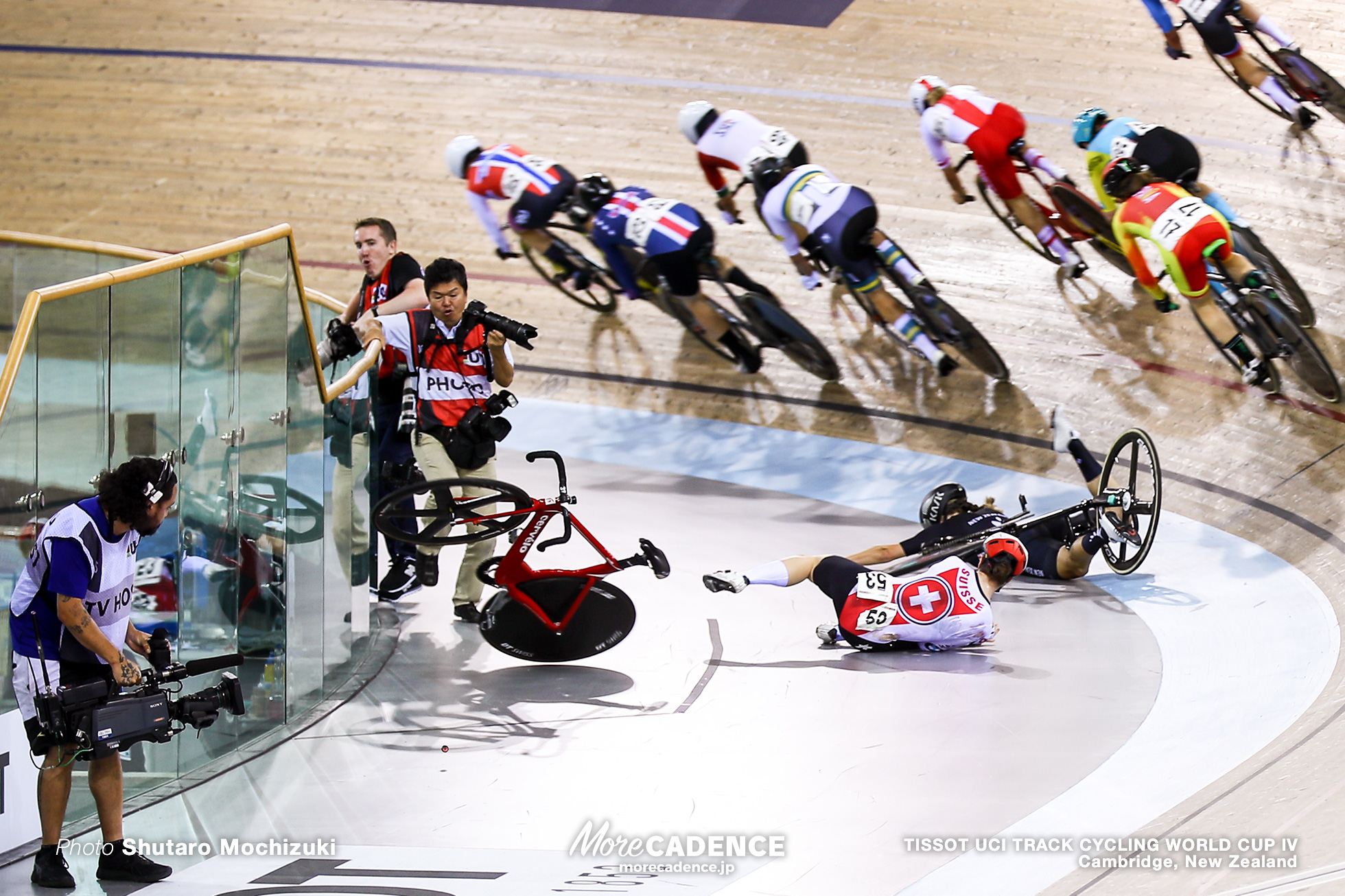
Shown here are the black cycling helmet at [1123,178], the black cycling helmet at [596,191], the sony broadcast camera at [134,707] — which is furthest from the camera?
the black cycling helmet at [596,191]

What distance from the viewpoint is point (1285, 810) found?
344 centimetres

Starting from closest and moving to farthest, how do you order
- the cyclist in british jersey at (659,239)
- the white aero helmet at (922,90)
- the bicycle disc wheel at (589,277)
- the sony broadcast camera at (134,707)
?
the sony broadcast camera at (134,707), the cyclist in british jersey at (659,239), the white aero helmet at (922,90), the bicycle disc wheel at (589,277)

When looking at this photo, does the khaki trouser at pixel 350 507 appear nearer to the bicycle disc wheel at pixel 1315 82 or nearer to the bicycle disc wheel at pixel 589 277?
the bicycle disc wheel at pixel 589 277

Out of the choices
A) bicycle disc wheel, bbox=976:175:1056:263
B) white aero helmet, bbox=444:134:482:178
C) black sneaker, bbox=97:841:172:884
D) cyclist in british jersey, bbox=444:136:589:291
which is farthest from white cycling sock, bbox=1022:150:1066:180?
black sneaker, bbox=97:841:172:884

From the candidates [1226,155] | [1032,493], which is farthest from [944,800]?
[1226,155]

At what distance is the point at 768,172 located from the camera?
314 inches

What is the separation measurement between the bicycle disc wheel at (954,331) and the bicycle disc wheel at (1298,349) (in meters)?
1.52

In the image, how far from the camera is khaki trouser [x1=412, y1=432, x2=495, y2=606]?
5406mm

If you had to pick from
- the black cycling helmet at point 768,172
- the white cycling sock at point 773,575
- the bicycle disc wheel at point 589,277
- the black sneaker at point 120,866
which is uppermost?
the black cycling helmet at point 768,172

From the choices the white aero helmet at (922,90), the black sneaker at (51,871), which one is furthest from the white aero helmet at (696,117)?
the black sneaker at (51,871)

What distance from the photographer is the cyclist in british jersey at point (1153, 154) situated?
7.57 meters

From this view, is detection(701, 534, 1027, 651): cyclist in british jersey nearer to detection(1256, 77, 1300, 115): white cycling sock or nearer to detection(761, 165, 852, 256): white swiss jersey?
detection(761, 165, 852, 256): white swiss jersey

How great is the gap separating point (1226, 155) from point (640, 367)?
13.4 feet

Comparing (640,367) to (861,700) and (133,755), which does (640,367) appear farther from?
(133,755)
